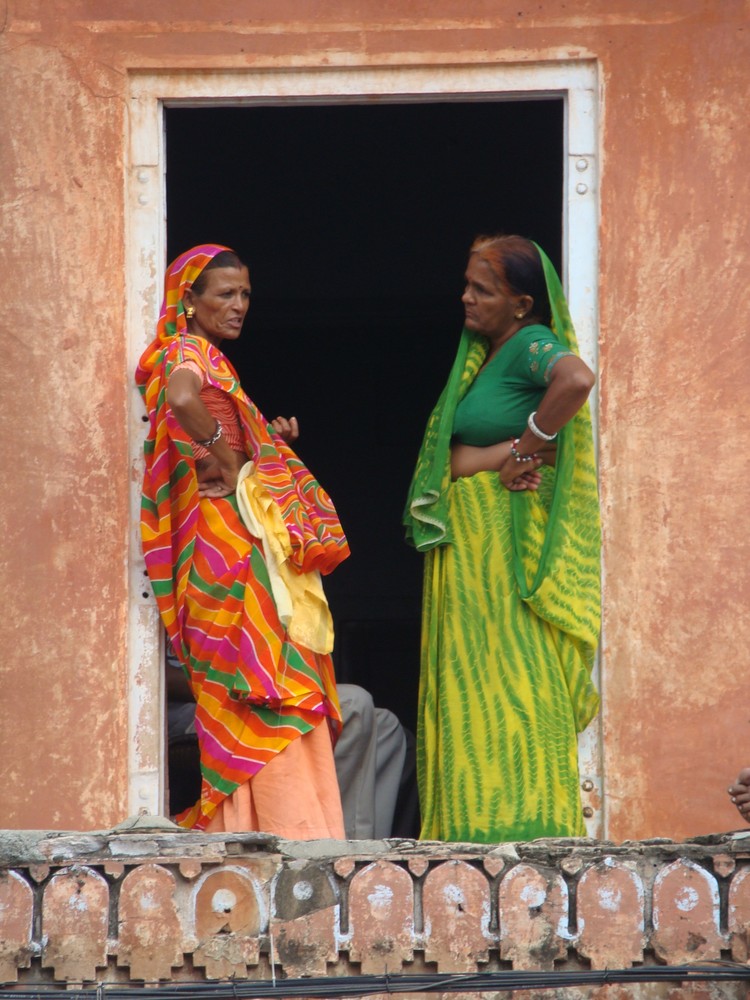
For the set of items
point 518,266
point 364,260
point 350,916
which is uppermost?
point 364,260

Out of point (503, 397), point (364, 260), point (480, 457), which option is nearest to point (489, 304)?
point (503, 397)

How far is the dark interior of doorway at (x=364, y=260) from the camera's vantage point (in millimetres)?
8992

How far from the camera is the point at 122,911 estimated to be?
512cm

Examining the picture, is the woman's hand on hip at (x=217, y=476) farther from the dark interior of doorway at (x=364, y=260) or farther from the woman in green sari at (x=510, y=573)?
the dark interior of doorway at (x=364, y=260)

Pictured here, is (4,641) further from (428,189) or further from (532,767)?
(428,189)

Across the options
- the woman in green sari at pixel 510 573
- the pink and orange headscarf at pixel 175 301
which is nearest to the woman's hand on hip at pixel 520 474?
the woman in green sari at pixel 510 573

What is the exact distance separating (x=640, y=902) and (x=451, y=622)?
1279 mm

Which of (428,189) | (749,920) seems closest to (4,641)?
(749,920)

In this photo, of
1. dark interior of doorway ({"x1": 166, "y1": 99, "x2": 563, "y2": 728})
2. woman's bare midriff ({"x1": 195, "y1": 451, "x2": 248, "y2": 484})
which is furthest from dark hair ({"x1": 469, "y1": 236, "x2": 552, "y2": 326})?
dark interior of doorway ({"x1": 166, "y1": 99, "x2": 563, "y2": 728})

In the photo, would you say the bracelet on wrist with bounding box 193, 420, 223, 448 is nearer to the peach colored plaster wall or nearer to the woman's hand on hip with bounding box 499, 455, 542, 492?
the peach colored plaster wall

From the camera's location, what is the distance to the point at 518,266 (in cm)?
632

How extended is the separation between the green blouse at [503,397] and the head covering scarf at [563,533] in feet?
0.36

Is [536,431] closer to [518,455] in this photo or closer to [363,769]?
[518,455]

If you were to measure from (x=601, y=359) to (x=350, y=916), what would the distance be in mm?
1975
